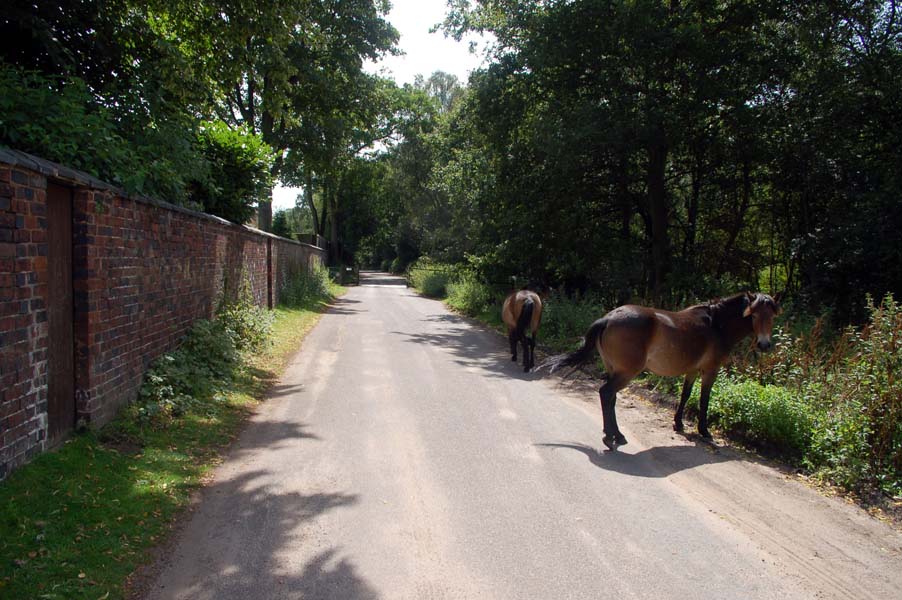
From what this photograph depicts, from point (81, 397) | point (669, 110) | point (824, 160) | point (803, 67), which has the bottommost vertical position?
point (81, 397)

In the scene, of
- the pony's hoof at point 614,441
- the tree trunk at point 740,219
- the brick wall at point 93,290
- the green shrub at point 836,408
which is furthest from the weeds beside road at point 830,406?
the tree trunk at point 740,219

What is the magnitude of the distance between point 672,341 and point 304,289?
57.6ft

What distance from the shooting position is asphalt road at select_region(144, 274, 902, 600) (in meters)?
3.57

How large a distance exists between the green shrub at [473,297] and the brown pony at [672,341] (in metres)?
15.1

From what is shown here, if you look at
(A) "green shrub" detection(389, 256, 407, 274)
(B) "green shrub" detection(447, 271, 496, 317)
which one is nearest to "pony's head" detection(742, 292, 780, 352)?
(B) "green shrub" detection(447, 271, 496, 317)

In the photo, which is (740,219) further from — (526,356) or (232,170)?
(232,170)

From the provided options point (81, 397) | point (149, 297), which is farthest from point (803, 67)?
point (81, 397)

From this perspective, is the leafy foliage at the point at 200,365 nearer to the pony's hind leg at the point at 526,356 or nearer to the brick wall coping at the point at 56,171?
the brick wall coping at the point at 56,171

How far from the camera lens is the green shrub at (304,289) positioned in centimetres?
1977

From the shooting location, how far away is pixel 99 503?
415cm

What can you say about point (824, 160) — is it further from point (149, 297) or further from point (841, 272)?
point (149, 297)

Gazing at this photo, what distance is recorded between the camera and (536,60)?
1414cm

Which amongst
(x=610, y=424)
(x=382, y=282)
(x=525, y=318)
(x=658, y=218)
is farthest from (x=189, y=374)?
(x=382, y=282)

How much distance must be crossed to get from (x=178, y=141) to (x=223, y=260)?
314 centimetres
